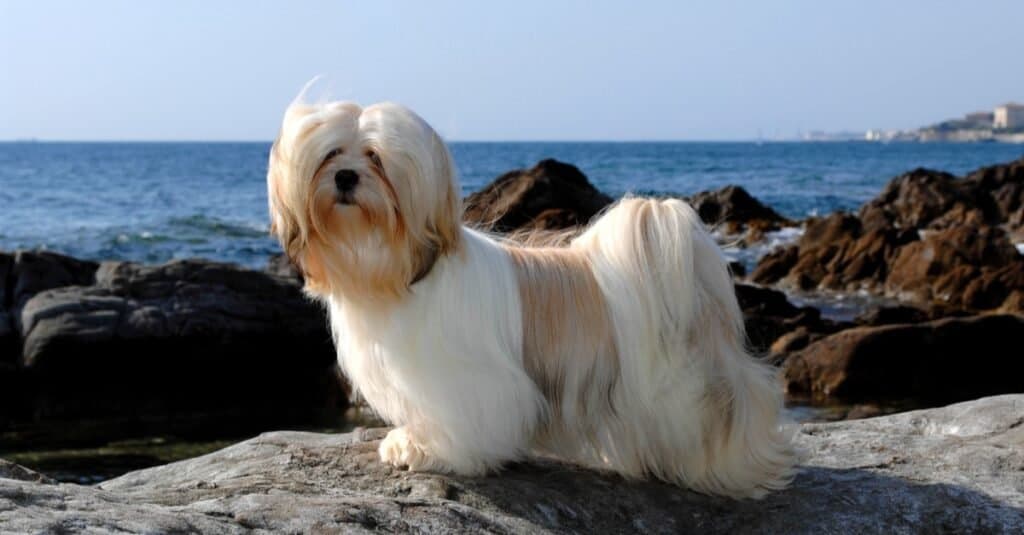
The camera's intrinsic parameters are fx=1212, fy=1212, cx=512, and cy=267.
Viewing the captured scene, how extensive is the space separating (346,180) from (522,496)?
4.16ft

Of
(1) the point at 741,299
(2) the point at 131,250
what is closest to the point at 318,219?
(1) the point at 741,299

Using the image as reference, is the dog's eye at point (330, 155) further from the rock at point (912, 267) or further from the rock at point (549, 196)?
the rock at point (912, 267)

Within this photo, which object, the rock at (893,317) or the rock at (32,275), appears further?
the rock at (893,317)

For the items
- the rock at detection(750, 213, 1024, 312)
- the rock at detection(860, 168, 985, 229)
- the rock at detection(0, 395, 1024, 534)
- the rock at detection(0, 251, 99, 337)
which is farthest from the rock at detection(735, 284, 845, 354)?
the rock at detection(860, 168, 985, 229)

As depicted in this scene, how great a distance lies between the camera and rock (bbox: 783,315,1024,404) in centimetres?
1268

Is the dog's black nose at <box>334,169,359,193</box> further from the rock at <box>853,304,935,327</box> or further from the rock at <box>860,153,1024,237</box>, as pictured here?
the rock at <box>860,153,1024,237</box>

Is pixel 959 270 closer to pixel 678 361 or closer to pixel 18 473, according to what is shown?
pixel 678 361

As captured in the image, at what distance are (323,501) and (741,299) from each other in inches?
531

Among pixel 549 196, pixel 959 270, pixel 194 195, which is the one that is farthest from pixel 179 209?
pixel 959 270

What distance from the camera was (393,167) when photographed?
3980 mm

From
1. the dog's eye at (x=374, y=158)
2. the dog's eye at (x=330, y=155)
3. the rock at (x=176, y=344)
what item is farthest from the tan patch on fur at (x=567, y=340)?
the rock at (x=176, y=344)

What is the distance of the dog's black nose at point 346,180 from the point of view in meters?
3.96

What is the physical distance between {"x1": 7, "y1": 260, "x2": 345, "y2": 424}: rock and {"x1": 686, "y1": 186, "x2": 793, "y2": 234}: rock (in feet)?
59.1

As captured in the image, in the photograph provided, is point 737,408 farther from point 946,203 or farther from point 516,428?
point 946,203
